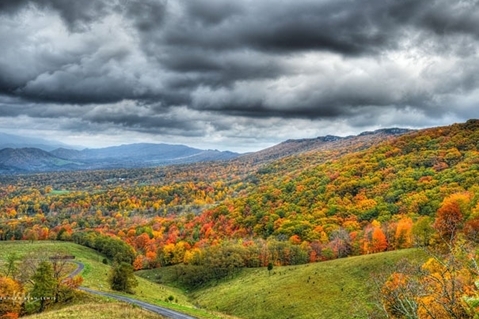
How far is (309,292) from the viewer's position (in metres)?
68.9

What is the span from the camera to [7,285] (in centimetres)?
5453

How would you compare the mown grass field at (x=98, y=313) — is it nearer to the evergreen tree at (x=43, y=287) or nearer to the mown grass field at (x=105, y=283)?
the mown grass field at (x=105, y=283)

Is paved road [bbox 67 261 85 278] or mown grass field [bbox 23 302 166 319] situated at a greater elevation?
mown grass field [bbox 23 302 166 319]

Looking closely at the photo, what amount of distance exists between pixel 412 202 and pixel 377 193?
38.4m

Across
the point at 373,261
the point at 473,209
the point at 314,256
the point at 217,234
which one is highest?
the point at 473,209

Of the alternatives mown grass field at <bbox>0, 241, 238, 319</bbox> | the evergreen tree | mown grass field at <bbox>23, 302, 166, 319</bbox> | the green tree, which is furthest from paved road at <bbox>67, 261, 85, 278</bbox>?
mown grass field at <bbox>23, 302, 166, 319</bbox>

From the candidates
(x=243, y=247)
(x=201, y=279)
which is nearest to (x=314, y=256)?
(x=243, y=247)

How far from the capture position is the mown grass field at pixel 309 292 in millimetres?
61812

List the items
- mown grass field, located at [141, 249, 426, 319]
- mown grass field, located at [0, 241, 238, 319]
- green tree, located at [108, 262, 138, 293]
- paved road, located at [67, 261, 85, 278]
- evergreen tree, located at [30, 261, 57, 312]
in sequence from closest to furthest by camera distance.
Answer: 1. evergreen tree, located at [30, 261, 57, 312]
2. mown grass field, located at [0, 241, 238, 319]
3. mown grass field, located at [141, 249, 426, 319]
4. green tree, located at [108, 262, 138, 293]
5. paved road, located at [67, 261, 85, 278]

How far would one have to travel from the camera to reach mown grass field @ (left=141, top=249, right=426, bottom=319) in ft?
203

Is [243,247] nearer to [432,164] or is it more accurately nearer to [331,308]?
[331,308]

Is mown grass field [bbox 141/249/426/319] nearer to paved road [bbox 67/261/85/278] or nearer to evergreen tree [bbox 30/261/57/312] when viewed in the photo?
paved road [bbox 67/261/85/278]

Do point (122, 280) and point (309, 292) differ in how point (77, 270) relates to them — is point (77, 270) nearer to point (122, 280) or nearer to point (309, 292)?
point (122, 280)

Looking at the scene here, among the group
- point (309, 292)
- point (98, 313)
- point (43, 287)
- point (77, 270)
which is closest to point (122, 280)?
point (43, 287)
